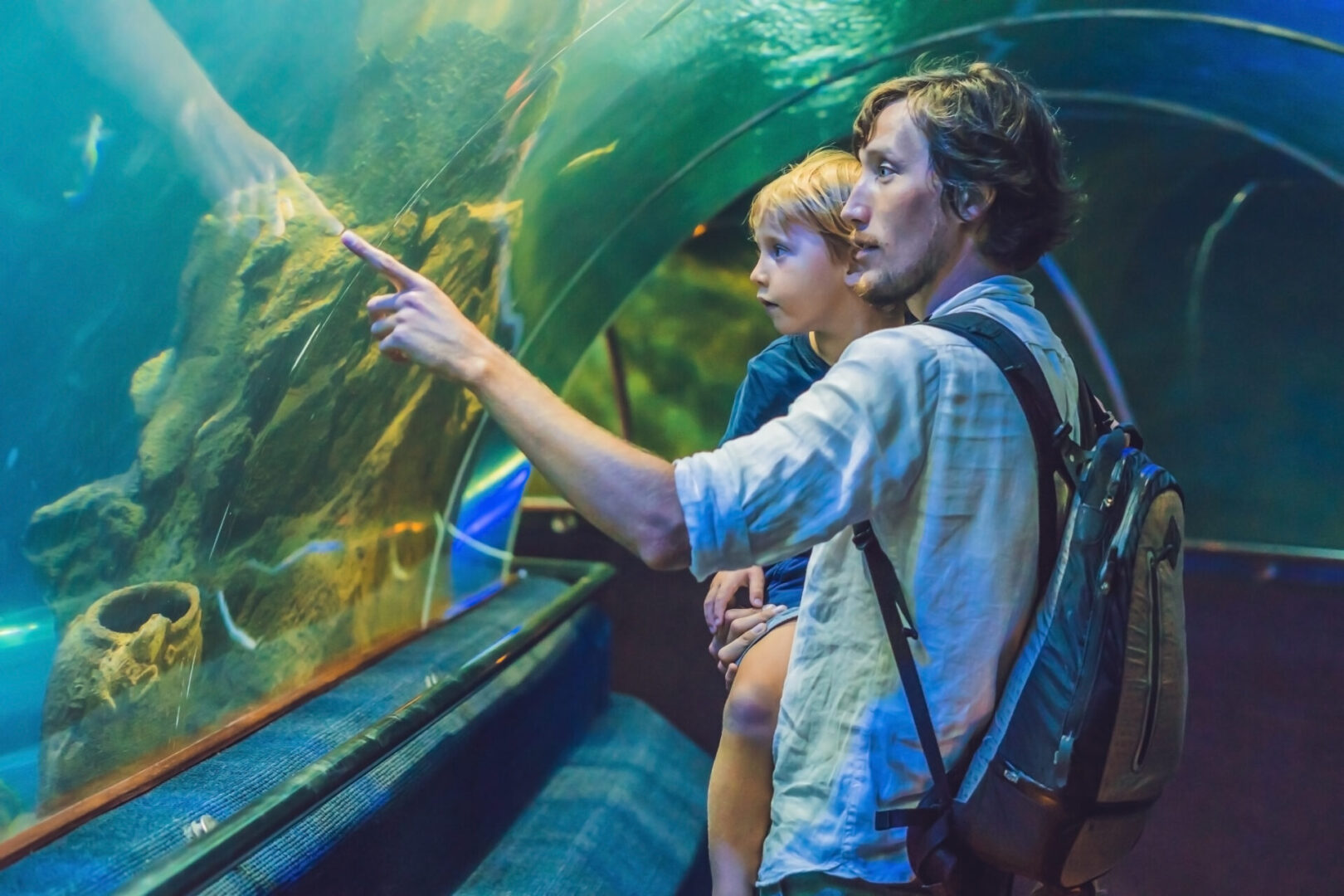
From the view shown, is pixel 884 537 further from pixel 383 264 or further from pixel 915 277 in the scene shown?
pixel 383 264

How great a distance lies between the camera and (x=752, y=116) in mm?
4176

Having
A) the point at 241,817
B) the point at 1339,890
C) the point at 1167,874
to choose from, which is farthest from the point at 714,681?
the point at 241,817

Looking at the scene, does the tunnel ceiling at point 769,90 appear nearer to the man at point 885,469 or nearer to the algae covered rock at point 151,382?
the algae covered rock at point 151,382

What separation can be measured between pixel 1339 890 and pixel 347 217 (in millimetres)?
3833

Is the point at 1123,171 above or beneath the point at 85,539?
above

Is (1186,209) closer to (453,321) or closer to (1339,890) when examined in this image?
(1339,890)

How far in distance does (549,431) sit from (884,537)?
1.48 ft

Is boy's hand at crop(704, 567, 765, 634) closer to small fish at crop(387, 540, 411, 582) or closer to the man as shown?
the man

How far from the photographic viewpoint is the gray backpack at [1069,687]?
1230mm

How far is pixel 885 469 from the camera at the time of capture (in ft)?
3.97

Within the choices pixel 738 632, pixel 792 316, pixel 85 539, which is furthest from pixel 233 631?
pixel 792 316

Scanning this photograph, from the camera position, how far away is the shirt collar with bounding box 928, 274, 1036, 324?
141cm

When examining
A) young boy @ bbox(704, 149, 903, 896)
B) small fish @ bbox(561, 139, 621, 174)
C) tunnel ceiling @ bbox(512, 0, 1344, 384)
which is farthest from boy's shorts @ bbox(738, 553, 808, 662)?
small fish @ bbox(561, 139, 621, 174)

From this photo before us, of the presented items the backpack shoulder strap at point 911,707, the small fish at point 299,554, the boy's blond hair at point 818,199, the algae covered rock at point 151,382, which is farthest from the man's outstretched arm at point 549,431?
the small fish at point 299,554
